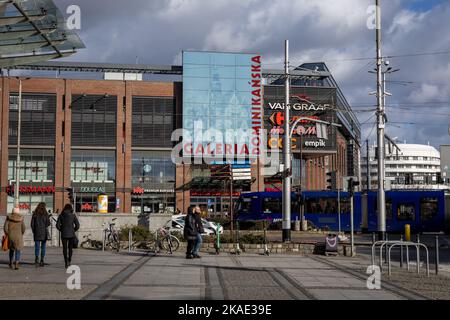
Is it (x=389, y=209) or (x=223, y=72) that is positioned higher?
(x=223, y=72)

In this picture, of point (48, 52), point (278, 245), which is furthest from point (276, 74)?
point (48, 52)

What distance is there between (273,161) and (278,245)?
47.9 meters

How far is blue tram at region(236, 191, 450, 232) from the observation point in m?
42.3

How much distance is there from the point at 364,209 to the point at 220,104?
1075 inches

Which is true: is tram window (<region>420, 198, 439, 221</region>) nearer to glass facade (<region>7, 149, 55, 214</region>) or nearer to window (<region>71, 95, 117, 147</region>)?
window (<region>71, 95, 117, 147</region>)

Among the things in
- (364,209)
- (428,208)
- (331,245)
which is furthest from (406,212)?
(331,245)

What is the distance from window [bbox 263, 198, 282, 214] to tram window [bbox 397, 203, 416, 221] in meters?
8.73

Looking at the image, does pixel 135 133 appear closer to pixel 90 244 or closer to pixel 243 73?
pixel 243 73

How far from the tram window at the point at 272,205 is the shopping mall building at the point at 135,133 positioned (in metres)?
19.5

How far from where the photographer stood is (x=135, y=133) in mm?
68062

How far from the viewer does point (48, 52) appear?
638 inches

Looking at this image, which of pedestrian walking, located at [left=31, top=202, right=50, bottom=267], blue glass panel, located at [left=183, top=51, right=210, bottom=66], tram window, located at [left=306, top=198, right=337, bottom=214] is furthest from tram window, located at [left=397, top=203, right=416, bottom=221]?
blue glass panel, located at [left=183, top=51, right=210, bottom=66]
